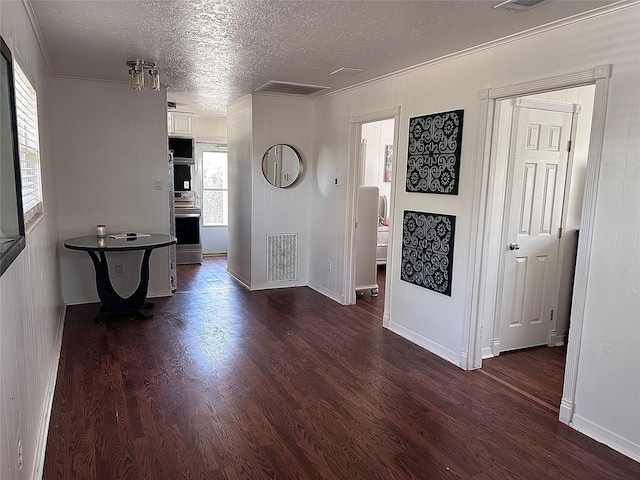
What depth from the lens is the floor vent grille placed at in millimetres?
5594

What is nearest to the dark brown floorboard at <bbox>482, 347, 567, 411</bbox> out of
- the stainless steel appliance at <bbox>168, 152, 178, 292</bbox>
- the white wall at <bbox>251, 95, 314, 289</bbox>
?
the white wall at <bbox>251, 95, 314, 289</bbox>

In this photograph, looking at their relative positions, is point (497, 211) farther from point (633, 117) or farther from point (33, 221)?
point (33, 221)

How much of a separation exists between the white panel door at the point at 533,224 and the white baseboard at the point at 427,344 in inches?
19.0

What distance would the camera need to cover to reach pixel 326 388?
304 cm

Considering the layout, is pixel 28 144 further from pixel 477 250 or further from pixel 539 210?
pixel 539 210

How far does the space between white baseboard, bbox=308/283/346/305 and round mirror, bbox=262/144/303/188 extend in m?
1.29

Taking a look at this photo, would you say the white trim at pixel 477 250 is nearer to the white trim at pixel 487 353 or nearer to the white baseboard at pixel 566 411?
the white trim at pixel 487 353

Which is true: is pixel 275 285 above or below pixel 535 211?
below

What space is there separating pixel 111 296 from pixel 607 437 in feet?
13.1

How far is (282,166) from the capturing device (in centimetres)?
551

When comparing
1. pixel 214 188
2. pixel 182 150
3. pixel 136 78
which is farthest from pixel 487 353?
pixel 214 188

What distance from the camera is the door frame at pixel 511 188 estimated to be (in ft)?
10.9

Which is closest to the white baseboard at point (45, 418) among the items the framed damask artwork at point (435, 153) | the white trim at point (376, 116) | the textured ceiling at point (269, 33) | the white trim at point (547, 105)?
the textured ceiling at point (269, 33)

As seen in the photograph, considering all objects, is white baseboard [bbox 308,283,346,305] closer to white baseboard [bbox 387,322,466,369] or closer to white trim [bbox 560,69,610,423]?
white baseboard [bbox 387,322,466,369]
